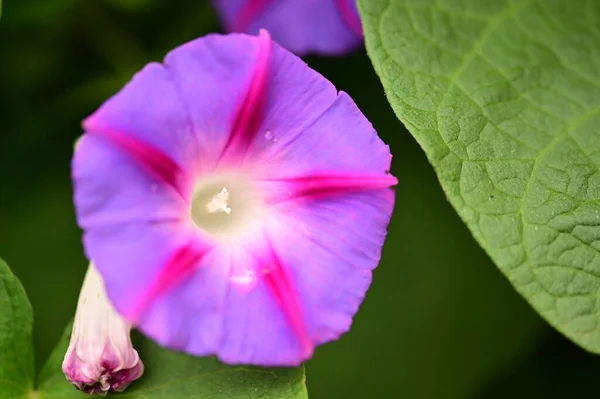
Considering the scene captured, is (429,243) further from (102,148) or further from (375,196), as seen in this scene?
(102,148)

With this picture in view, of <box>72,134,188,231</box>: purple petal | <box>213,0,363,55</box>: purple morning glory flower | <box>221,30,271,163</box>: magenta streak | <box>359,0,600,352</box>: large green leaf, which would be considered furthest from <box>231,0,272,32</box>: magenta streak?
<box>72,134,188,231</box>: purple petal

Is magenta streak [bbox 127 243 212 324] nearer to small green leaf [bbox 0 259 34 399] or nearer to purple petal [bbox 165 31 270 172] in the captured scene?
purple petal [bbox 165 31 270 172]

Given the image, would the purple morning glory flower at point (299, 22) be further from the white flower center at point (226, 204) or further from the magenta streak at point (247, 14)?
the white flower center at point (226, 204)

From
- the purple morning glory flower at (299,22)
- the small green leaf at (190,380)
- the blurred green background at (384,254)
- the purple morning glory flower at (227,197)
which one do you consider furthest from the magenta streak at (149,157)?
the blurred green background at (384,254)

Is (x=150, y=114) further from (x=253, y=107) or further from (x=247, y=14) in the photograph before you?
(x=247, y=14)

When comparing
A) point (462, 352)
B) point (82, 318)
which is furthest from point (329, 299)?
point (462, 352)

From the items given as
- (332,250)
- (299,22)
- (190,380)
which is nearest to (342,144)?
(332,250)

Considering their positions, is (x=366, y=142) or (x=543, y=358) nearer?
(x=366, y=142)
